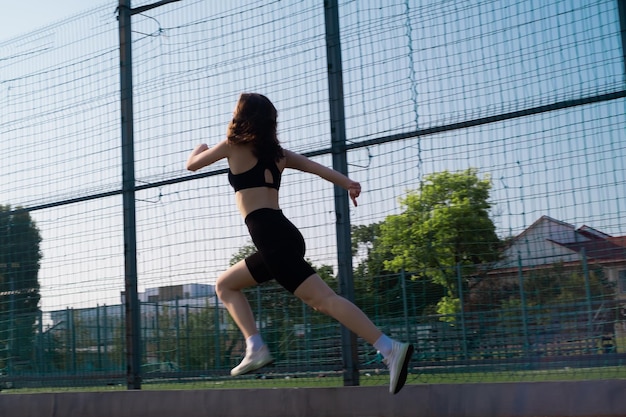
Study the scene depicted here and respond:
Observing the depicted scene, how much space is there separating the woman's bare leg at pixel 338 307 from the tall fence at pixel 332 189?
1.27 meters

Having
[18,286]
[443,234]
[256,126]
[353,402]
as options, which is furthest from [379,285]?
[18,286]

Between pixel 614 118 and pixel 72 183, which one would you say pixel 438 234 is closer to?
pixel 614 118

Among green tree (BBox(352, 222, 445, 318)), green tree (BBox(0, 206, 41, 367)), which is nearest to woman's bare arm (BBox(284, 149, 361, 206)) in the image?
green tree (BBox(352, 222, 445, 318))

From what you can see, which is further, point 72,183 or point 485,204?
point 72,183

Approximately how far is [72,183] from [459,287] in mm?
3572

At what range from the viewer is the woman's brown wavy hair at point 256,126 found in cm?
462

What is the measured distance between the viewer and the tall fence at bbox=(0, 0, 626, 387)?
5160 millimetres

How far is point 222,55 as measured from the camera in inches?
262

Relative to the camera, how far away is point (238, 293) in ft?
15.9

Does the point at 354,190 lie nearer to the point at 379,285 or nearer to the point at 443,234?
the point at 443,234

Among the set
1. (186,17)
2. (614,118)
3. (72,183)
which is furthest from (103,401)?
(614,118)

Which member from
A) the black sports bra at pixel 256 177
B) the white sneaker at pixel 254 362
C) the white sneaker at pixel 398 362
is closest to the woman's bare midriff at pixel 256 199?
the black sports bra at pixel 256 177

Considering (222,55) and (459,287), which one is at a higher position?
(222,55)

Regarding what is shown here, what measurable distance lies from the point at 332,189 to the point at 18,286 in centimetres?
367
